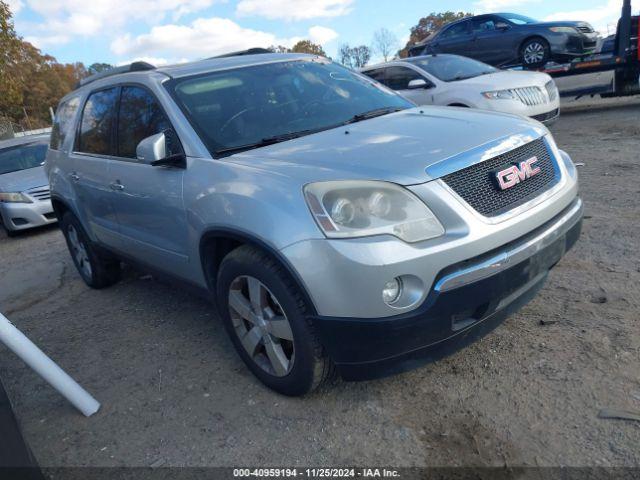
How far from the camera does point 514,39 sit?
1192 centimetres

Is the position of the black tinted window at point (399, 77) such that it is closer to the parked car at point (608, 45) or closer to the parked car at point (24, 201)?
the parked car at point (608, 45)

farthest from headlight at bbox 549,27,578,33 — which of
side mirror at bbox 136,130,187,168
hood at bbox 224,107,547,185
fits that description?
side mirror at bbox 136,130,187,168

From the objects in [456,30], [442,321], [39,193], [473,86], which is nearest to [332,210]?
[442,321]

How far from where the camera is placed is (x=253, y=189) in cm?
270

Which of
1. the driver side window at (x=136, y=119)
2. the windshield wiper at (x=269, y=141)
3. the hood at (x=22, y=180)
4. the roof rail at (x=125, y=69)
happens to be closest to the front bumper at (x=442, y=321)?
the windshield wiper at (x=269, y=141)

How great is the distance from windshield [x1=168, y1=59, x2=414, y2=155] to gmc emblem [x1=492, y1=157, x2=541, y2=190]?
115 cm

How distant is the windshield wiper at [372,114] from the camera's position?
350cm

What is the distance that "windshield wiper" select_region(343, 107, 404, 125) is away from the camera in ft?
11.5

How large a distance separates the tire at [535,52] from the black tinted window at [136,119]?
10107 millimetres

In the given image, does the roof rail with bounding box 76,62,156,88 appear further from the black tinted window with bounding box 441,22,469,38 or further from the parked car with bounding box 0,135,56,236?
the black tinted window with bounding box 441,22,469,38

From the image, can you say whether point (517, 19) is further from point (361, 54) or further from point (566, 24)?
point (361, 54)

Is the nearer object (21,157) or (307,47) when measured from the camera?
(21,157)

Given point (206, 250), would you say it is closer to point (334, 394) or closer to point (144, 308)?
point (334, 394)

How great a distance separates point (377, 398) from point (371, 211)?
3.46 feet
